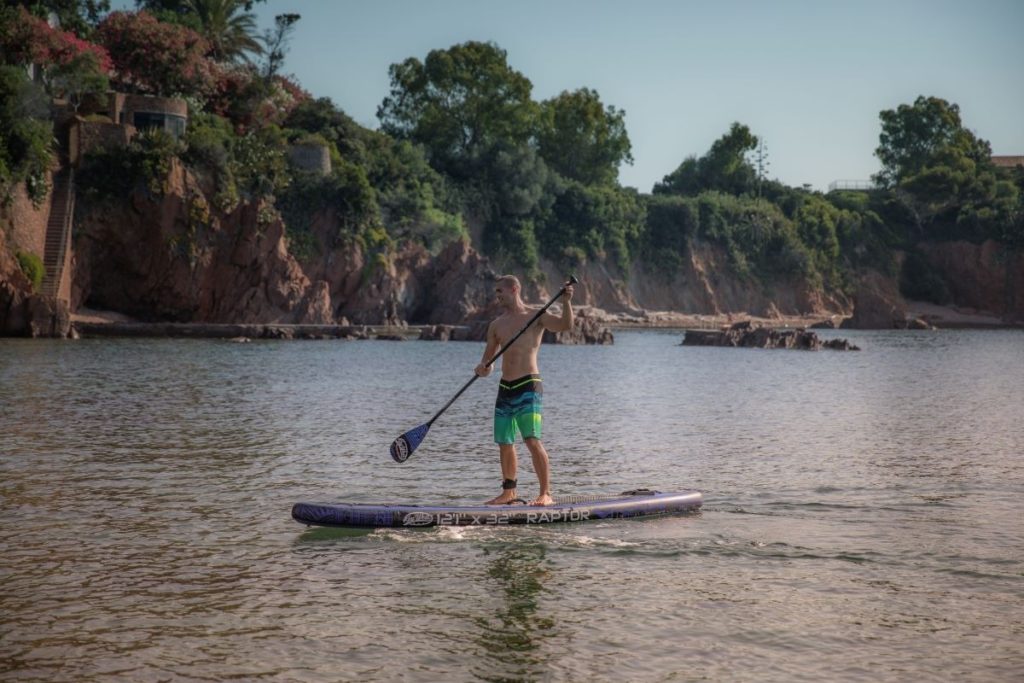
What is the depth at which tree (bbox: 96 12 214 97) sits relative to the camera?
65812 mm

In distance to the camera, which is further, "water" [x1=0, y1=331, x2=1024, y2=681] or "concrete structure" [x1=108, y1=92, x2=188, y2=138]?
"concrete structure" [x1=108, y1=92, x2=188, y2=138]

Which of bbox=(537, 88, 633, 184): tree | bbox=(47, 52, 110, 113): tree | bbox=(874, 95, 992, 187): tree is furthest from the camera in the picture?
bbox=(874, 95, 992, 187): tree

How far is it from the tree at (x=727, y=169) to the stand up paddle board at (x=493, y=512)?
112m

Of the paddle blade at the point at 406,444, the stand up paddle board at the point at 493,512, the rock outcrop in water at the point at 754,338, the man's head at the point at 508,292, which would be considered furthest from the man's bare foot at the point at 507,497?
the rock outcrop in water at the point at 754,338

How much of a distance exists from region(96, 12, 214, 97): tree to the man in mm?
59633

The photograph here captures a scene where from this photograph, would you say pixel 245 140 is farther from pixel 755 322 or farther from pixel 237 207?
pixel 755 322

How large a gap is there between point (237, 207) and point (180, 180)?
3626 mm

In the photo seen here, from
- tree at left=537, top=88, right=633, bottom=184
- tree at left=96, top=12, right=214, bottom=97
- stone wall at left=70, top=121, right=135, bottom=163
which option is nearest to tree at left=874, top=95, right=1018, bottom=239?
tree at left=537, top=88, right=633, bottom=184

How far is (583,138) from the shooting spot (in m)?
105

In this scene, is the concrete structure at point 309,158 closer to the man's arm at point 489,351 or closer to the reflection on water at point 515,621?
the man's arm at point 489,351

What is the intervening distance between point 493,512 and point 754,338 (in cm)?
5458

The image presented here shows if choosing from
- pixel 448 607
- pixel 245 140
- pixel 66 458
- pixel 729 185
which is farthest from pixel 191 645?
pixel 729 185

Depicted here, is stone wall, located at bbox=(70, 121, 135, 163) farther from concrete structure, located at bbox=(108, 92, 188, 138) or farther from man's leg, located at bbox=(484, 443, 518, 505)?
man's leg, located at bbox=(484, 443, 518, 505)

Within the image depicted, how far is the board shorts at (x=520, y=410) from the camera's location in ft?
38.4
